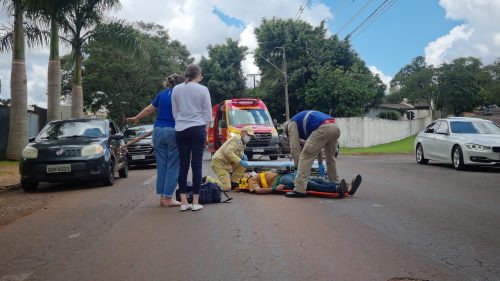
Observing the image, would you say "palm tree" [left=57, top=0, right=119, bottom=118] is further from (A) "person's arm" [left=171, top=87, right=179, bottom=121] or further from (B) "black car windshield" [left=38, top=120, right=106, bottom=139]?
(A) "person's arm" [left=171, top=87, right=179, bottom=121]

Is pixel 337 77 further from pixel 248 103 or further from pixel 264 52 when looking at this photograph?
pixel 248 103

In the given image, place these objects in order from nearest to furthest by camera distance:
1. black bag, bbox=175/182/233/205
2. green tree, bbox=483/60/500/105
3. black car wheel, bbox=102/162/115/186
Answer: black bag, bbox=175/182/233/205, black car wheel, bbox=102/162/115/186, green tree, bbox=483/60/500/105

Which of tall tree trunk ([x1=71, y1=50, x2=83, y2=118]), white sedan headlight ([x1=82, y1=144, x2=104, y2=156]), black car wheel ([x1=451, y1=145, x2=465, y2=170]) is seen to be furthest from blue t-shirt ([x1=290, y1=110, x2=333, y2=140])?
tall tree trunk ([x1=71, y1=50, x2=83, y2=118])

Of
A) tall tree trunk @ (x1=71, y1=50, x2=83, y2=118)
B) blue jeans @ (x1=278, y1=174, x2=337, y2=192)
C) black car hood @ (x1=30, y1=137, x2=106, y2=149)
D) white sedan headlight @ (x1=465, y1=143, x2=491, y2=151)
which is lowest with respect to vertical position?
blue jeans @ (x1=278, y1=174, x2=337, y2=192)

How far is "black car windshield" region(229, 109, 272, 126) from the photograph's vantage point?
19219 mm

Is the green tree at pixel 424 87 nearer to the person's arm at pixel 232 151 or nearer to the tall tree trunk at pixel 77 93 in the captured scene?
the tall tree trunk at pixel 77 93

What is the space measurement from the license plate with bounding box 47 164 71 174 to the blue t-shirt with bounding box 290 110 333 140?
476 centimetres

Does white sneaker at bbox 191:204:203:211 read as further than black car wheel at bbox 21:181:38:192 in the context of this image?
No

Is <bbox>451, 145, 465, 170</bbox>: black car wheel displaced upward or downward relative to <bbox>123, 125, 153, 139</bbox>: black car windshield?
downward

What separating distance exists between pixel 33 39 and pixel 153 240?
55.2 ft

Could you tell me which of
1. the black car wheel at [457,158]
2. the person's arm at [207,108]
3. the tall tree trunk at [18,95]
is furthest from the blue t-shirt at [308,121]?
the tall tree trunk at [18,95]

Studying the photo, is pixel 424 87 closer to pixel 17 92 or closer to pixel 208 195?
pixel 17 92

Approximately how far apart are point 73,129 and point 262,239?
306 inches

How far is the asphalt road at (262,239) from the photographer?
4281mm
